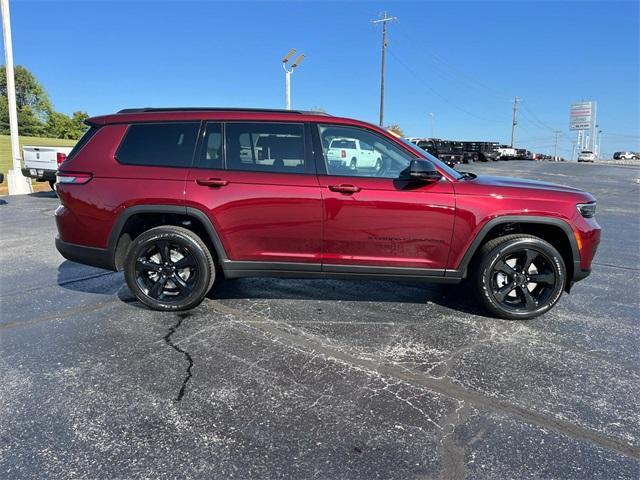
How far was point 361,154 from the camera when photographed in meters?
4.22

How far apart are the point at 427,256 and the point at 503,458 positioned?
1996 millimetres

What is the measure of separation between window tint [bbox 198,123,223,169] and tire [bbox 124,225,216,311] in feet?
2.15

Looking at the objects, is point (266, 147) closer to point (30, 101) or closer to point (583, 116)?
point (30, 101)

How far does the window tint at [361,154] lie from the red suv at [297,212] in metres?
0.01

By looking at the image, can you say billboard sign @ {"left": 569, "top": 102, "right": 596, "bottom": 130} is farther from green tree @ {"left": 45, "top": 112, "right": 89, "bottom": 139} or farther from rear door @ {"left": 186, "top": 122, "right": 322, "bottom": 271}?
rear door @ {"left": 186, "top": 122, "right": 322, "bottom": 271}

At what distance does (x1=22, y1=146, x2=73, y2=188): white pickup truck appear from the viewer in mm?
12930

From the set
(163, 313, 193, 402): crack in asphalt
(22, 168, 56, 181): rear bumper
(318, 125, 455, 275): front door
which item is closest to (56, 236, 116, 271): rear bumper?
(163, 313, 193, 402): crack in asphalt

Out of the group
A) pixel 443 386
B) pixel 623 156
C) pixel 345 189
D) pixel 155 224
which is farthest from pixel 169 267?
pixel 623 156

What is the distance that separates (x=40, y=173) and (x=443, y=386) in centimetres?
1358

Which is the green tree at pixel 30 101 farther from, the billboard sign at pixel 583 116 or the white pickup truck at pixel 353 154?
the billboard sign at pixel 583 116

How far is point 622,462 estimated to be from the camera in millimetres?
2367

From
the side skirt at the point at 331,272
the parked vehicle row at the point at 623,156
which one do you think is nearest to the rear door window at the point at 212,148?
the side skirt at the point at 331,272

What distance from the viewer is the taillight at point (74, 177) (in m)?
4.27

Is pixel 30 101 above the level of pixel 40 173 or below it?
above
